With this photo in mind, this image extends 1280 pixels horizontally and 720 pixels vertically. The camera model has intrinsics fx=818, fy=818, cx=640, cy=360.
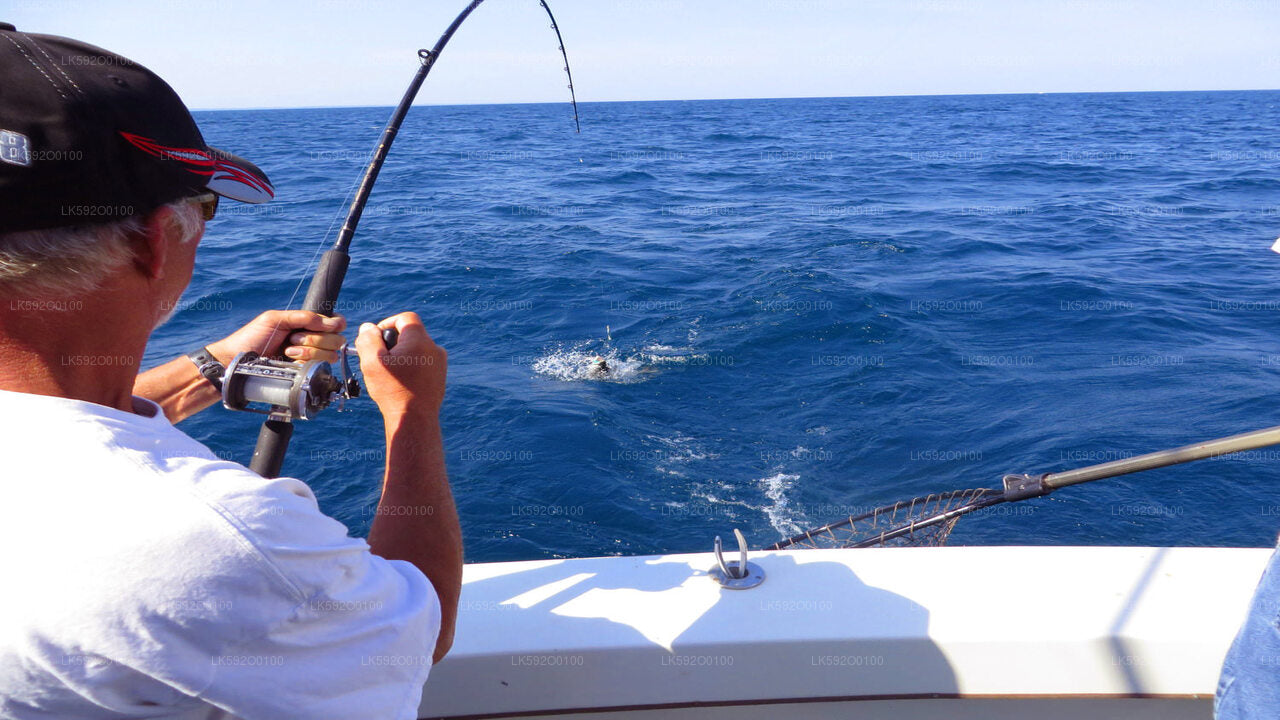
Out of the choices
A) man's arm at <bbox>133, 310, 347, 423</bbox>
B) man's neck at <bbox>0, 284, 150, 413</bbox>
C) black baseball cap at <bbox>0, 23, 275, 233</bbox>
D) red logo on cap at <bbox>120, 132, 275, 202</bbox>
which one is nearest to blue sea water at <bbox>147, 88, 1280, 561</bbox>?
man's arm at <bbox>133, 310, 347, 423</bbox>

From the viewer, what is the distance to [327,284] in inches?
74.9

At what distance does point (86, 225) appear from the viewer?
0.76 meters

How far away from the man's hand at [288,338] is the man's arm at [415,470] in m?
0.40

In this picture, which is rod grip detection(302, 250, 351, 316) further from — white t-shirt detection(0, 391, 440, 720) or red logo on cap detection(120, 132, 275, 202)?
white t-shirt detection(0, 391, 440, 720)

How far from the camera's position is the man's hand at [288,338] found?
1.55 m

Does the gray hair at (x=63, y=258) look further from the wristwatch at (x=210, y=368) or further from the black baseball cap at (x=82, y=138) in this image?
the wristwatch at (x=210, y=368)

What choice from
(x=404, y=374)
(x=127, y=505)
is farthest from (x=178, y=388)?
(x=127, y=505)

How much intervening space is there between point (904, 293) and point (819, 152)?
54.7ft

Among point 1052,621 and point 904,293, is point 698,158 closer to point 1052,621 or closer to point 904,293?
point 904,293

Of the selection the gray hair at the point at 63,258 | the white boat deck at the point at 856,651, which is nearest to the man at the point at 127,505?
the gray hair at the point at 63,258

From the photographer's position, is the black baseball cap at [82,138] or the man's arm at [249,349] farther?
the man's arm at [249,349]

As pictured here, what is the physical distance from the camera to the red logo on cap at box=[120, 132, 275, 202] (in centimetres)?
84

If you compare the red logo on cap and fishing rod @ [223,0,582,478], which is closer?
the red logo on cap

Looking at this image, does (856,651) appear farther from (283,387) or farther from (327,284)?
(327,284)
